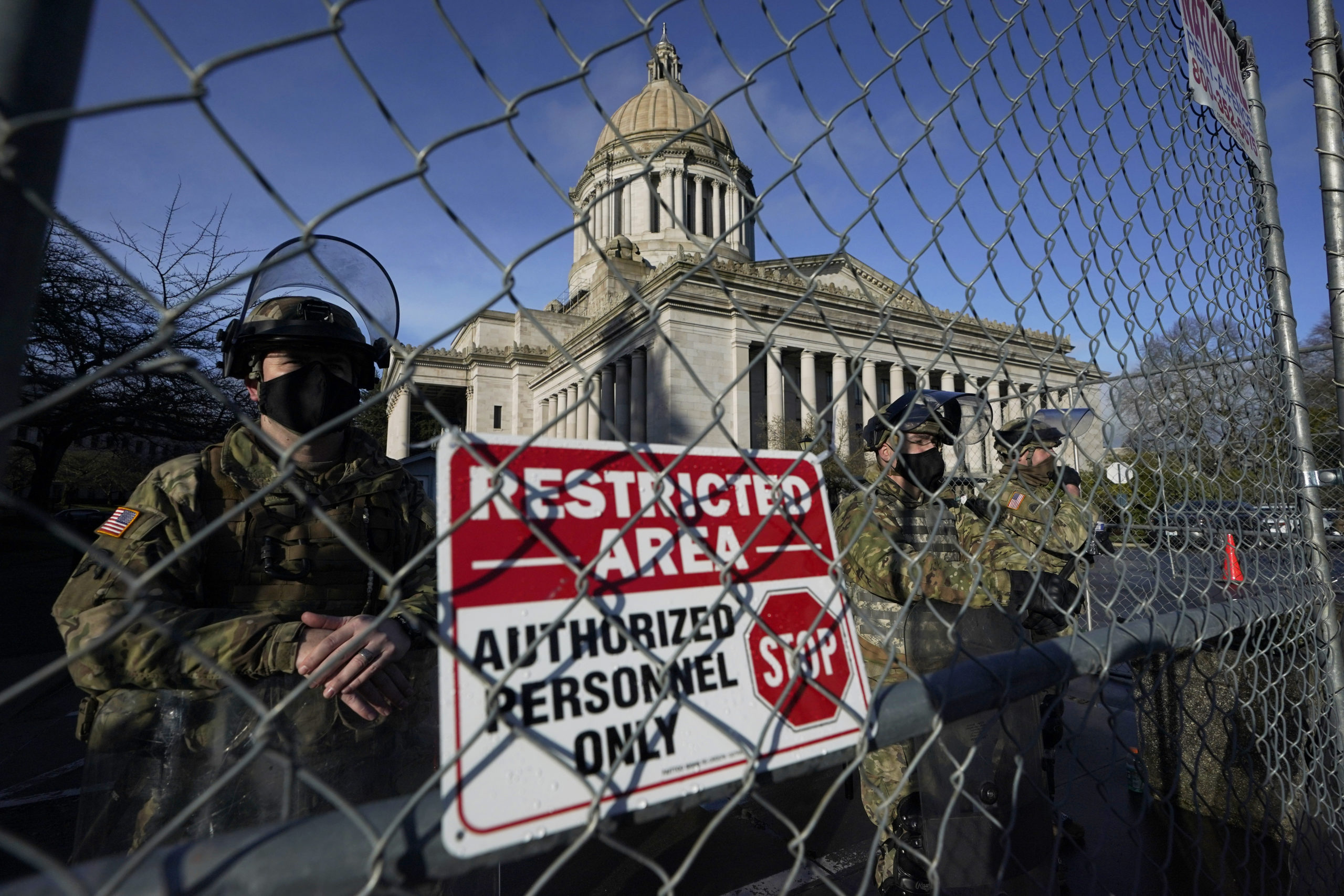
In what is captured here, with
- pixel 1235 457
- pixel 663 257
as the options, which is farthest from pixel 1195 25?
pixel 663 257

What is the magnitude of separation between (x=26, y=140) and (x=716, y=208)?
45.0 m

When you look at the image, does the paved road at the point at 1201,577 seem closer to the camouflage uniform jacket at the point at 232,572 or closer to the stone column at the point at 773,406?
the camouflage uniform jacket at the point at 232,572

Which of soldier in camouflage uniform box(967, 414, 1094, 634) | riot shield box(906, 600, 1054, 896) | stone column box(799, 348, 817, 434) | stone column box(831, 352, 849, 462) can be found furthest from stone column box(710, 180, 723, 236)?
riot shield box(906, 600, 1054, 896)

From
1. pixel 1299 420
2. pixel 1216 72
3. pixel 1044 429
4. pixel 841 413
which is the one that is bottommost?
pixel 1299 420

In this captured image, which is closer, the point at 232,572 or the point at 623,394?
the point at 232,572

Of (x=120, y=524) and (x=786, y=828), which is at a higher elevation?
(x=120, y=524)

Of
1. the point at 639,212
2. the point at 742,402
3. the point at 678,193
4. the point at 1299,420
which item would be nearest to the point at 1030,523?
the point at 1299,420

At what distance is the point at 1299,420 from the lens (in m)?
2.61

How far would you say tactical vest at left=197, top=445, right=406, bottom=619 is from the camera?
2197 mm

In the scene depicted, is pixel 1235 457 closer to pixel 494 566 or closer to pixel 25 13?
pixel 494 566

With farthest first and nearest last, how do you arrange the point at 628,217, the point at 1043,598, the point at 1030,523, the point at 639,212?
the point at 628,217, the point at 639,212, the point at 1030,523, the point at 1043,598

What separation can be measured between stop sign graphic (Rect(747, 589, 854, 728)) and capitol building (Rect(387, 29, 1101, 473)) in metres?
0.34

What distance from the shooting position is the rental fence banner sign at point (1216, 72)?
2566 millimetres

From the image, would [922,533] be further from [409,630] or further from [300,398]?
[300,398]
